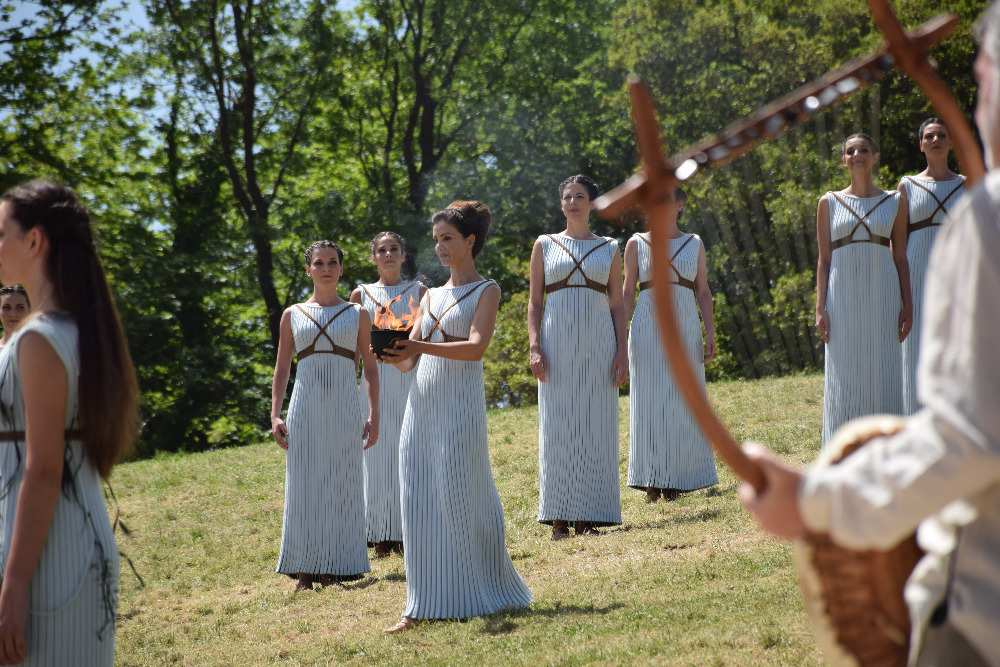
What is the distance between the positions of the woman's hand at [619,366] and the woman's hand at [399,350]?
387 centimetres

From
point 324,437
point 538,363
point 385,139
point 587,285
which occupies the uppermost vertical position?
point 385,139

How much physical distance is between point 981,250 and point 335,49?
33176 millimetres

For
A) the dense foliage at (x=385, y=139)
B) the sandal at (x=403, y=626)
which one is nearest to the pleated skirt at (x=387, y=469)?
the sandal at (x=403, y=626)

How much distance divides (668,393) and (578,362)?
1.61 meters

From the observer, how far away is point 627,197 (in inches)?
91.9

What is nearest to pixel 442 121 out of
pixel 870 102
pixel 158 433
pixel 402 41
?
pixel 402 41

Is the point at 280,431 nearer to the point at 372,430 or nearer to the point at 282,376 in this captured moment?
the point at 282,376

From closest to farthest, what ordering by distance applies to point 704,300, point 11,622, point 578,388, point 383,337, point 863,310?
point 11,622 < point 383,337 < point 863,310 < point 578,388 < point 704,300

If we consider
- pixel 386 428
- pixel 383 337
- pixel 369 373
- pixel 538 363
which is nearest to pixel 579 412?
pixel 538 363

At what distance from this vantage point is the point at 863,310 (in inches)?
388

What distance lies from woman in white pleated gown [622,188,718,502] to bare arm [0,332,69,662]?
28.2ft

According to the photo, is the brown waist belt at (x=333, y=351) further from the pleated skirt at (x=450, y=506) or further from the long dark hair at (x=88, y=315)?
the long dark hair at (x=88, y=315)

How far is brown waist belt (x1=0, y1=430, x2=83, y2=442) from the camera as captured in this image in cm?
409

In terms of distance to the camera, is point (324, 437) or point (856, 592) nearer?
point (856, 592)
